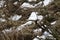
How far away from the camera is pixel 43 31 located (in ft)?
11.7

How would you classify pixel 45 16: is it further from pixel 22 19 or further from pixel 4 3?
pixel 4 3

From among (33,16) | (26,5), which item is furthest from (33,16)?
(26,5)

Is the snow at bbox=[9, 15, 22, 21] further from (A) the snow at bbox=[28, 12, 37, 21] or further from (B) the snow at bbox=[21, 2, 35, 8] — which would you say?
(B) the snow at bbox=[21, 2, 35, 8]

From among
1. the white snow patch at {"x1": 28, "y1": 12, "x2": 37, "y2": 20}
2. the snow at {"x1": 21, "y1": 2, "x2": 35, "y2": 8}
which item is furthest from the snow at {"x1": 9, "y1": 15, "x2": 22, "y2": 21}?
the snow at {"x1": 21, "y1": 2, "x2": 35, "y2": 8}

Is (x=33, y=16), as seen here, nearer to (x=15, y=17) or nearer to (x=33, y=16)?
(x=33, y=16)

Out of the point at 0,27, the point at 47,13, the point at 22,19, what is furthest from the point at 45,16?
the point at 0,27

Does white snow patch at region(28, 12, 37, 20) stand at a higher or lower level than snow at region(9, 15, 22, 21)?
lower

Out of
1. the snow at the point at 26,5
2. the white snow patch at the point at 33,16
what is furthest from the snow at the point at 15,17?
the snow at the point at 26,5

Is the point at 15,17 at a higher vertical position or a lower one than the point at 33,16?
higher

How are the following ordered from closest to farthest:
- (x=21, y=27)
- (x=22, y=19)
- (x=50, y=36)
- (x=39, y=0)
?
(x=50, y=36)
(x=21, y=27)
(x=22, y=19)
(x=39, y=0)

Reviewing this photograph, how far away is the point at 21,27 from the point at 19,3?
0.85 metres

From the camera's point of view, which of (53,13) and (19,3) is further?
(19,3)

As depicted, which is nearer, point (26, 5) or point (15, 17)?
point (15, 17)

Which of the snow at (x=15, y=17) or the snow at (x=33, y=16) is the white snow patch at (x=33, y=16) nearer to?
the snow at (x=33, y=16)
